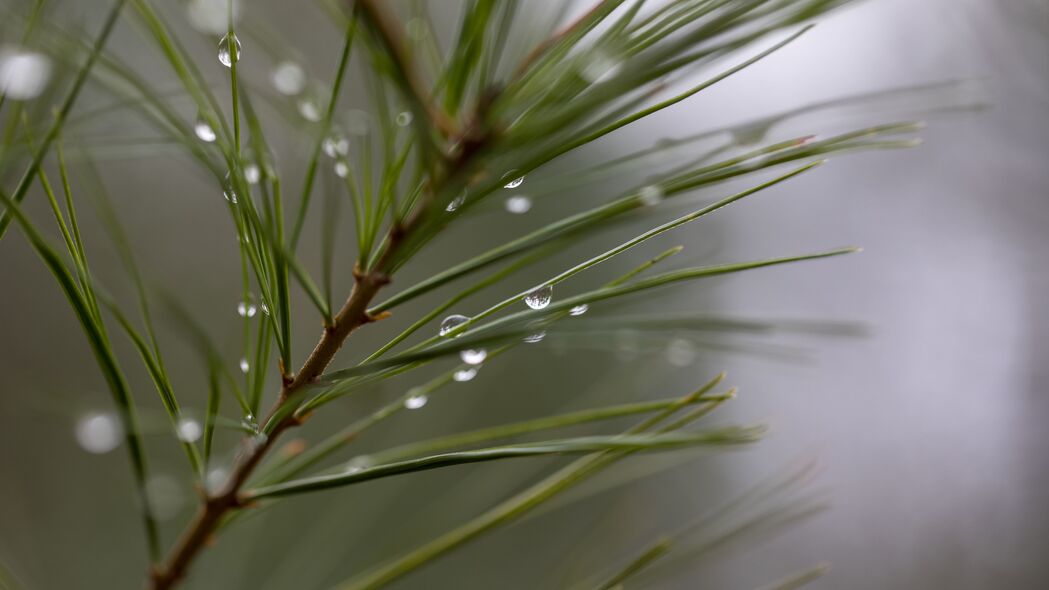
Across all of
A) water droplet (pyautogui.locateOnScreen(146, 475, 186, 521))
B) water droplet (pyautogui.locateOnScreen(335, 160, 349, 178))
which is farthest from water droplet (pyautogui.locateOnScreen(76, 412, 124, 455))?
water droplet (pyautogui.locateOnScreen(335, 160, 349, 178))

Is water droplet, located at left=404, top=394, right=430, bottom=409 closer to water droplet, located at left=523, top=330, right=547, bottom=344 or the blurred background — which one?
water droplet, located at left=523, top=330, right=547, bottom=344

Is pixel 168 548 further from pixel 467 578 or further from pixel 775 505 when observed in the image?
A: pixel 775 505

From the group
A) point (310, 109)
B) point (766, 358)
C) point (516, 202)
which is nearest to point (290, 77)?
point (310, 109)

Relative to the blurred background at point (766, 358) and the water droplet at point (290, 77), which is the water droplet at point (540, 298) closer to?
the water droplet at point (290, 77)

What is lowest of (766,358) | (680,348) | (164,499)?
(164,499)

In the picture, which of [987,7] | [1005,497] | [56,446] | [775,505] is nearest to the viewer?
[775,505]

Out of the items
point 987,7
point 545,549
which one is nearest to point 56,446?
point 545,549

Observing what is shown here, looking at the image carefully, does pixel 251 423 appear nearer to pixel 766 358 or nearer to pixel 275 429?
pixel 275 429
